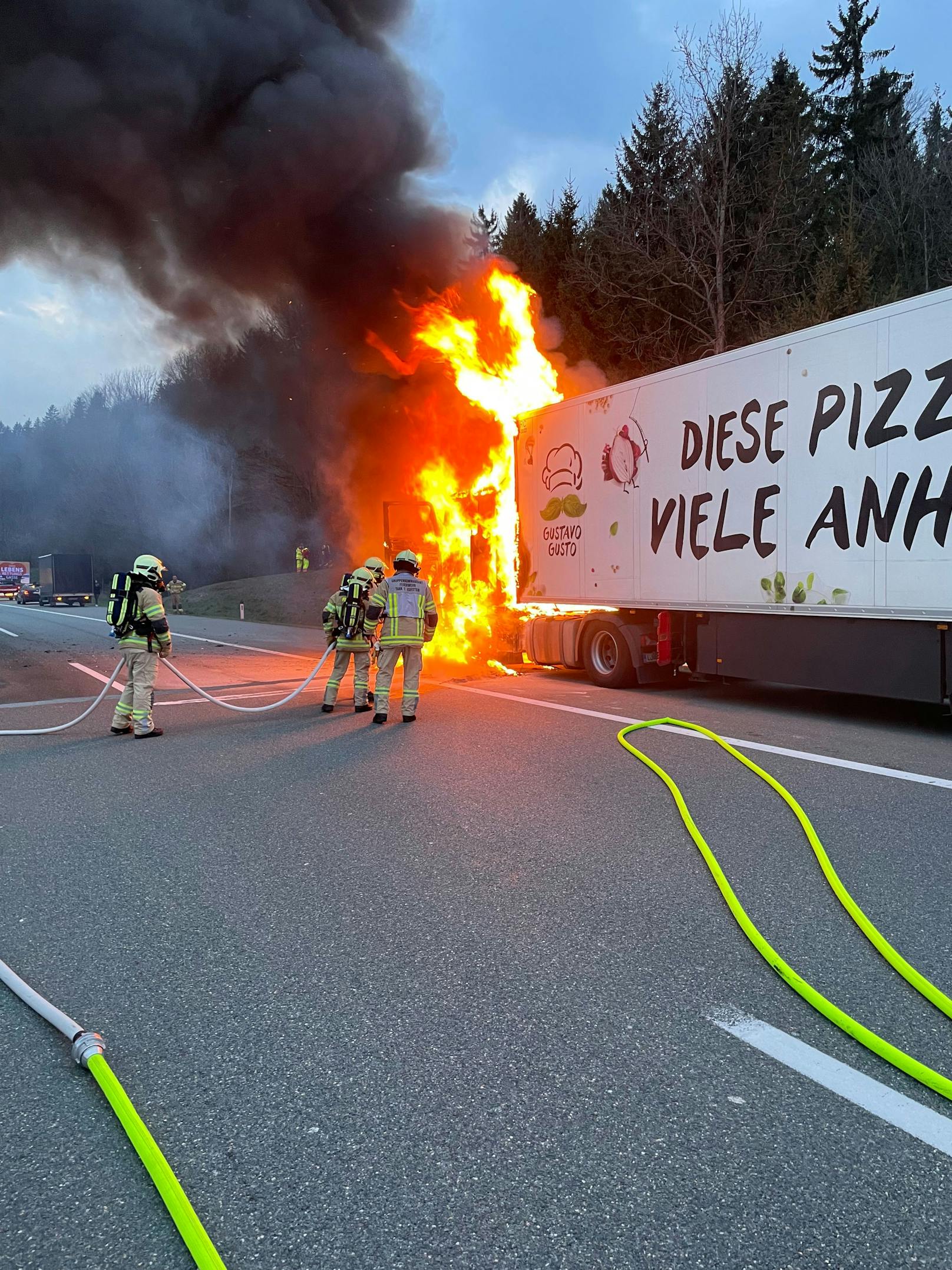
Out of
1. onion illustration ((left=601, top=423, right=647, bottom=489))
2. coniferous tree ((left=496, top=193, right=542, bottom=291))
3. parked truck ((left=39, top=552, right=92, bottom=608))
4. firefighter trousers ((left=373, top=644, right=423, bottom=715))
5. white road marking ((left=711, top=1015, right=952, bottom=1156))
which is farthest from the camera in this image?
parked truck ((left=39, top=552, right=92, bottom=608))

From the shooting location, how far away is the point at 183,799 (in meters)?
5.97

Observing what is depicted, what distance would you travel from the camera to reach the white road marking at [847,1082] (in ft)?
7.59

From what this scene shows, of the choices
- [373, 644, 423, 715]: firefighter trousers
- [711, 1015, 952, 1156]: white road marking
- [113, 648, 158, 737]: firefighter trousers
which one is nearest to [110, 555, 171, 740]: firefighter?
[113, 648, 158, 737]: firefighter trousers

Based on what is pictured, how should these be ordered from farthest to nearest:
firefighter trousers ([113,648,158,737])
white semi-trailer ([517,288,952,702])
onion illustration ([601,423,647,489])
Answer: onion illustration ([601,423,647,489]) < firefighter trousers ([113,648,158,737]) < white semi-trailer ([517,288,952,702])

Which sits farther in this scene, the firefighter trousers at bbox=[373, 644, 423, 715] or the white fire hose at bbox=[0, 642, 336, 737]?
the firefighter trousers at bbox=[373, 644, 423, 715]

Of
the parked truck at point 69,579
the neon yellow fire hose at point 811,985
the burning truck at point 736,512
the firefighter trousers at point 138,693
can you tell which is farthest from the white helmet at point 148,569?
the parked truck at point 69,579

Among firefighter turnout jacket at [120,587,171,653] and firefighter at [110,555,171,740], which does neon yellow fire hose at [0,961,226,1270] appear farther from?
firefighter turnout jacket at [120,587,171,653]

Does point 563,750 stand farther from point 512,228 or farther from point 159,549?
point 159,549

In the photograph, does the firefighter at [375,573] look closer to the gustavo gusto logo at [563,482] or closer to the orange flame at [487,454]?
the gustavo gusto logo at [563,482]

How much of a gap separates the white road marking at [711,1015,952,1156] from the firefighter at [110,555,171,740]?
6803 mm

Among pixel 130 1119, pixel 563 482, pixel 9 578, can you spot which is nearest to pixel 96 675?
pixel 563 482

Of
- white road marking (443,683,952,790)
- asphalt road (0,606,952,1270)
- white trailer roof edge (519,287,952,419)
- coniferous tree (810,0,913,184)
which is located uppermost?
coniferous tree (810,0,913,184)

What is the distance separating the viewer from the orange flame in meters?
13.7

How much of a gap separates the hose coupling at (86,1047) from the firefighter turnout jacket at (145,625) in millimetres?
6254
